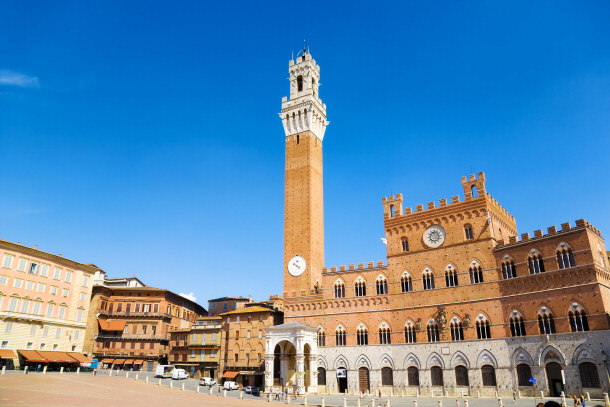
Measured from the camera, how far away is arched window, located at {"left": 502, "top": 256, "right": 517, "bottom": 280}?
4331 cm

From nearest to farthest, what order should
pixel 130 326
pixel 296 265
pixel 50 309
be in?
pixel 50 309
pixel 296 265
pixel 130 326

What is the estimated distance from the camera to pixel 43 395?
2961 centimetres

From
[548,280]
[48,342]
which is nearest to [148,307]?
[48,342]

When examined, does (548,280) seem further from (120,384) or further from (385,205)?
(120,384)

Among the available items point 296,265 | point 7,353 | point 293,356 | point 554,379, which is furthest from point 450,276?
point 7,353

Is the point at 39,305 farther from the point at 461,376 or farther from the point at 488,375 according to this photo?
the point at 488,375

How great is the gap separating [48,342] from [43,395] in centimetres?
2807

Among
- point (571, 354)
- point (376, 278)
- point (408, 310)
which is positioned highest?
point (376, 278)

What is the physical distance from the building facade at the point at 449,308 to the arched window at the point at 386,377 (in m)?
0.10

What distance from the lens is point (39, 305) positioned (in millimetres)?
53375

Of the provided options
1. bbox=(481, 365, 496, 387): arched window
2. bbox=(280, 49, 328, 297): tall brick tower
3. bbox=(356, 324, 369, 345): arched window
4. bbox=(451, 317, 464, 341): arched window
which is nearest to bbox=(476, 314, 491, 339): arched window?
bbox=(451, 317, 464, 341): arched window

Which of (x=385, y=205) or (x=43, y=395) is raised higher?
(x=385, y=205)

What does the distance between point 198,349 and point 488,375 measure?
3816cm

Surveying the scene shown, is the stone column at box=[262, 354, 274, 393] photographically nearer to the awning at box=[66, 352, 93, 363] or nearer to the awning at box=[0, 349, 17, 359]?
the awning at box=[66, 352, 93, 363]
